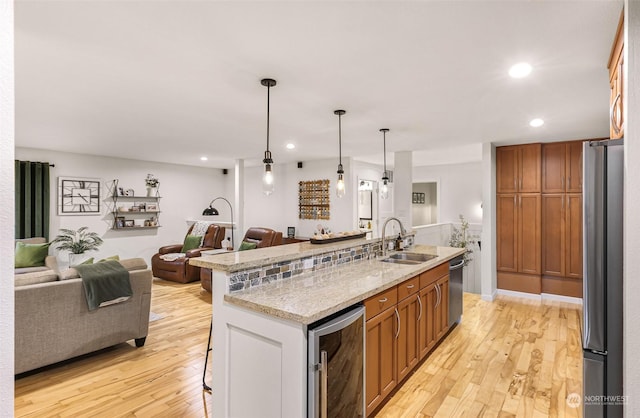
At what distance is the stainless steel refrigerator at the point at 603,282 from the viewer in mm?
1547

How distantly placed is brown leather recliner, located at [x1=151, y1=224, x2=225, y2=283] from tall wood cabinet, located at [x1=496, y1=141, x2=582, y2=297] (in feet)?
16.9

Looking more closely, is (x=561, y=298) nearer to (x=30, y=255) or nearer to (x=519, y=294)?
(x=519, y=294)

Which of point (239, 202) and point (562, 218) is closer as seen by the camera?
point (562, 218)

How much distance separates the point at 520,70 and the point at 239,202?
18.5 feet

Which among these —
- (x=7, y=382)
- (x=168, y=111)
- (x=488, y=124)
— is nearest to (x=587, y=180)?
(x=7, y=382)

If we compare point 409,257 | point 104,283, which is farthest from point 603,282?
point 104,283

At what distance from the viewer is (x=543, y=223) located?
5004 millimetres

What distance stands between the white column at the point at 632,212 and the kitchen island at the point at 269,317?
122 cm

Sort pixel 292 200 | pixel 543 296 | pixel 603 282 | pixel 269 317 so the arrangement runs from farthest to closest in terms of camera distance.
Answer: pixel 292 200
pixel 543 296
pixel 269 317
pixel 603 282

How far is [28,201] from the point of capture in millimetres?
5531

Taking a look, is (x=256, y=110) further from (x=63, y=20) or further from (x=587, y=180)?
(x=587, y=180)

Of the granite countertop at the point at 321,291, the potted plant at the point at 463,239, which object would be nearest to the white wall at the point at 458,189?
the potted plant at the point at 463,239

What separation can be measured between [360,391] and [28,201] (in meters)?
6.23

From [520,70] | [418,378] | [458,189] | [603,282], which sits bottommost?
[418,378]
